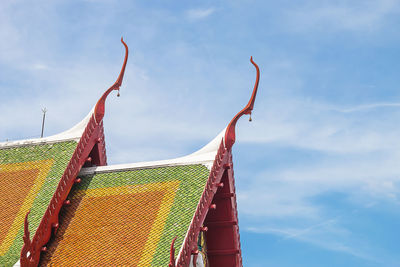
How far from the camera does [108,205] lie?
1806cm

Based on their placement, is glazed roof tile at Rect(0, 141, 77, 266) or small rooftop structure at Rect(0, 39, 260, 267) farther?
glazed roof tile at Rect(0, 141, 77, 266)

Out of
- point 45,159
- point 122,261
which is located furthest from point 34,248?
point 45,159

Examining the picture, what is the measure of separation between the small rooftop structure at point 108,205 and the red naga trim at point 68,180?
0.02 meters

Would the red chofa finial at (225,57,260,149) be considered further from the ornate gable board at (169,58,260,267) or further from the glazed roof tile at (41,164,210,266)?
the glazed roof tile at (41,164,210,266)

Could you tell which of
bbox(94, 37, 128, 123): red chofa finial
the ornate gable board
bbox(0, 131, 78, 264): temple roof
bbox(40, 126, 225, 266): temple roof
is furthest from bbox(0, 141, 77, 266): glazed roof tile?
the ornate gable board

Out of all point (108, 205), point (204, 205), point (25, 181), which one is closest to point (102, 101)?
point (25, 181)

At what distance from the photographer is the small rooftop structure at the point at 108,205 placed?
16547mm

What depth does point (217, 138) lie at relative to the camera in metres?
18.9

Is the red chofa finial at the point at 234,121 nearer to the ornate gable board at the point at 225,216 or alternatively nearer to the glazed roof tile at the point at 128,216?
the ornate gable board at the point at 225,216

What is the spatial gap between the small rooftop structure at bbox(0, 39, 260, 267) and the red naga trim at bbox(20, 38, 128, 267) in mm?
24

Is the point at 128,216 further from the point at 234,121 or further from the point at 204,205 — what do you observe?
the point at 234,121

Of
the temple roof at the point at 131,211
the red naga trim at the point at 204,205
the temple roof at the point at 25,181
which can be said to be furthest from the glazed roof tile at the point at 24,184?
the red naga trim at the point at 204,205

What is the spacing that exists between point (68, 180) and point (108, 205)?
3.95ft

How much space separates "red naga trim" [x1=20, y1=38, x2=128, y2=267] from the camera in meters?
16.3
